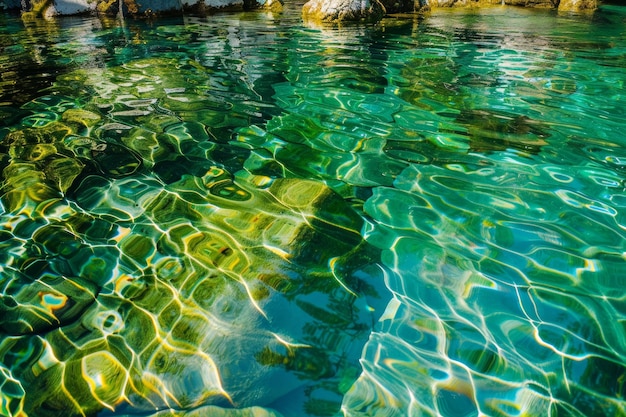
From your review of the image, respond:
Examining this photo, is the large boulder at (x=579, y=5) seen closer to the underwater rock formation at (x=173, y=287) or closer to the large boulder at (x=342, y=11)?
the large boulder at (x=342, y=11)

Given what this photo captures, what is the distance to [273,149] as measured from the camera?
11.3ft

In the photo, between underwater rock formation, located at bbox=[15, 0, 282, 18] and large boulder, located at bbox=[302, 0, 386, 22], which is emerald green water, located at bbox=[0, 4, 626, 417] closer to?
large boulder, located at bbox=[302, 0, 386, 22]

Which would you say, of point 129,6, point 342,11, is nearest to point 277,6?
point 342,11

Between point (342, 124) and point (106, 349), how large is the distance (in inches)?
117

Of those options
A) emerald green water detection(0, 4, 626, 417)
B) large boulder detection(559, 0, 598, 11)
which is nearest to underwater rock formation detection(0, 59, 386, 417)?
emerald green water detection(0, 4, 626, 417)

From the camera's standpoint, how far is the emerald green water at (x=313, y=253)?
63.6 inches

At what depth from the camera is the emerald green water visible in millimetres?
1615

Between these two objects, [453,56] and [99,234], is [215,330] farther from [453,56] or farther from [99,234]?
[453,56]

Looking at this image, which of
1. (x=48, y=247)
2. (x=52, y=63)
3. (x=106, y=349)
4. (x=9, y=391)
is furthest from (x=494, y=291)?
(x=52, y=63)

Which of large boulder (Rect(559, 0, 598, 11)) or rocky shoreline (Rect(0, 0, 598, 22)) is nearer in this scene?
rocky shoreline (Rect(0, 0, 598, 22))

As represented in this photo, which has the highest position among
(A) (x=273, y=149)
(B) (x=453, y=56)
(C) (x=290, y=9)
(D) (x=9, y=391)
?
(C) (x=290, y=9)

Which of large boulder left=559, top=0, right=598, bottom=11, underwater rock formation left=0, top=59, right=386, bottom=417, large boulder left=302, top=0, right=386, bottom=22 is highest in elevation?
large boulder left=559, top=0, right=598, bottom=11

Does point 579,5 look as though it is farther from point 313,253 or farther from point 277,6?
point 313,253

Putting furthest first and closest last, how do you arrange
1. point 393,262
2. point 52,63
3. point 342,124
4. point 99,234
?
point 52,63, point 342,124, point 99,234, point 393,262
